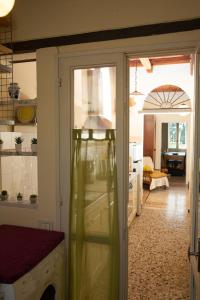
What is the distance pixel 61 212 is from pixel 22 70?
4.68 ft

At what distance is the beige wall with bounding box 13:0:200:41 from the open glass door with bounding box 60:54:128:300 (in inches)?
10.5

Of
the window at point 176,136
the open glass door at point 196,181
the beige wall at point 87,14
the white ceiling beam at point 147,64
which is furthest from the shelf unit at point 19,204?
the window at point 176,136

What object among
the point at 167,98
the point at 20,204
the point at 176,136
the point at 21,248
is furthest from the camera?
the point at 176,136

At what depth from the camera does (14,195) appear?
8.08 feet

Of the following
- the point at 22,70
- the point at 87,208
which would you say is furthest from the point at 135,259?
the point at 22,70

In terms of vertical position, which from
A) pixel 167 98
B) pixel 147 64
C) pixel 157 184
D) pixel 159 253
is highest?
pixel 147 64

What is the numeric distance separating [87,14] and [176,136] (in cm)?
985

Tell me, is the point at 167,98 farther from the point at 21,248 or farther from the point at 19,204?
the point at 21,248

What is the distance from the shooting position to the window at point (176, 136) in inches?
438

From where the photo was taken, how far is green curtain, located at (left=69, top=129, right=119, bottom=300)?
2.03 meters

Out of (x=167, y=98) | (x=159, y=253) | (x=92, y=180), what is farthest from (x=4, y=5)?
(x=167, y=98)

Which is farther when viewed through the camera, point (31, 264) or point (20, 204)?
point (20, 204)

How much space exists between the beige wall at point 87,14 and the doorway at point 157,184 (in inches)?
37.8

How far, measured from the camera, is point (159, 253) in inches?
139
